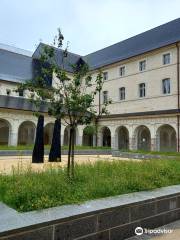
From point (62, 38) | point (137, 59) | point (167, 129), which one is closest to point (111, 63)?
point (137, 59)

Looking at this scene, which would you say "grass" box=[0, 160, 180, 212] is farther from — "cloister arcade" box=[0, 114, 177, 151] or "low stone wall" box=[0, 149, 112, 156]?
"cloister arcade" box=[0, 114, 177, 151]

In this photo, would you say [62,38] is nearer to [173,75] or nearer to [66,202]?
[66,202]

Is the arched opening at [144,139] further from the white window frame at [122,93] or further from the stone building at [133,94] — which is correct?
the white window frame at [122,93]

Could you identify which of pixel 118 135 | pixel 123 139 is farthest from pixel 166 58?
pixel 123 139

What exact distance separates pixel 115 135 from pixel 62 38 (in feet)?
90.4

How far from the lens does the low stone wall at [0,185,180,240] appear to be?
3.16 meters

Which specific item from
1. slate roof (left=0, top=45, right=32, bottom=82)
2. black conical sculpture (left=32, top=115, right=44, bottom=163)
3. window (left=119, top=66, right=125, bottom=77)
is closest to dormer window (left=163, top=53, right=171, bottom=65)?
window (left=119, top=66, right=125, bottom=77)

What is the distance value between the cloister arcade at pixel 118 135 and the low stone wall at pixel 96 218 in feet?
71.1

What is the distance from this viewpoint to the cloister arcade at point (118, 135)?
29328 mm

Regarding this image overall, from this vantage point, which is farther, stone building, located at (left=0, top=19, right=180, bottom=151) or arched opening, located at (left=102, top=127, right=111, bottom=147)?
arched opening, located at (left=102, top=127, right=111, bottom=147)

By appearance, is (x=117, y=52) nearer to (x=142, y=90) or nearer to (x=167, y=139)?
(x=142, y=90)

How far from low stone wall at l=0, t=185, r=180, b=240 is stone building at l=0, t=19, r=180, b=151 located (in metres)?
23.3

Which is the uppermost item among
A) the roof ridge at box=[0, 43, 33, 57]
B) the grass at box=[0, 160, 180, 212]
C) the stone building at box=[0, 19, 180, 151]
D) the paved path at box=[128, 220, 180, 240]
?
the roof ridge at box=[0, 43, 33, 57]

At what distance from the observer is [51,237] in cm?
327
